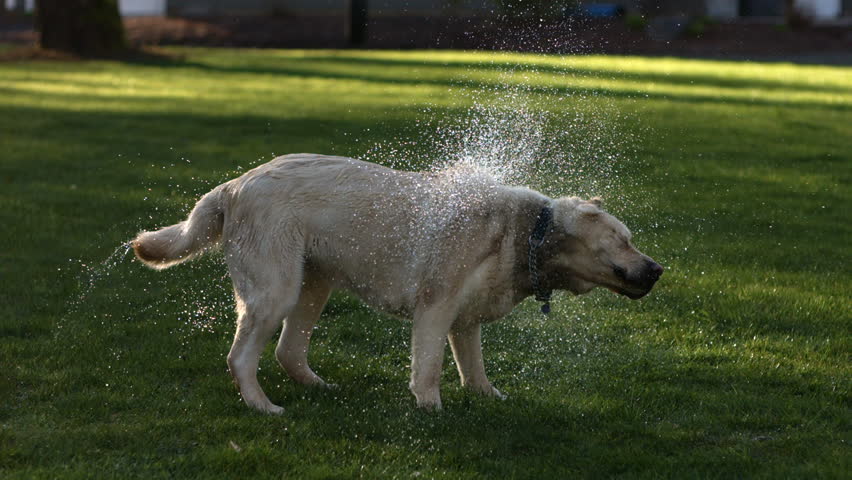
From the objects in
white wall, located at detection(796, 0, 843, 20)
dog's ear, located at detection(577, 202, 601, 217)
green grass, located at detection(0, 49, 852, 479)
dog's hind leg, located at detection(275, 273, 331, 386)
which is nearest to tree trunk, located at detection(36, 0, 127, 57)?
green grass, located at detection(0, 49, 852, 479)

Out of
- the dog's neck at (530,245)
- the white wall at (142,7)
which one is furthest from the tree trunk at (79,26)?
the dog's neck at (530,245)

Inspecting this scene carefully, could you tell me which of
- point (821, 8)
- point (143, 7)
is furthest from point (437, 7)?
point (821, 8)

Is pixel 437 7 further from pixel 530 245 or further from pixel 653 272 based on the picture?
pixel 653 272

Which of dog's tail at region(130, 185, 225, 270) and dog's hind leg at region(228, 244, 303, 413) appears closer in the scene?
dog's hind leg at region(228, 244, 303, 413)

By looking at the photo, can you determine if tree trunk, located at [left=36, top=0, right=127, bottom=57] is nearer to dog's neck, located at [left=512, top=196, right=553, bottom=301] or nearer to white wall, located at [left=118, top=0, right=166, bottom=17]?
white wall, located at [left=118, top=0, right=166, bottom=17]

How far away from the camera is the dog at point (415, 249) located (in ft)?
16.2

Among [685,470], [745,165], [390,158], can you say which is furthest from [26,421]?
[745,165]

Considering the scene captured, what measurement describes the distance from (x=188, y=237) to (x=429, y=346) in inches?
52.0

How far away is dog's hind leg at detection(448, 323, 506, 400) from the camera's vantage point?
528 cm

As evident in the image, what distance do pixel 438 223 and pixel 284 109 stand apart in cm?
1067

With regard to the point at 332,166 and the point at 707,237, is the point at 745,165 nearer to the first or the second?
the point at 707,237

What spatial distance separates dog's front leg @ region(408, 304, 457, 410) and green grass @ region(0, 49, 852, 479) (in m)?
0.12

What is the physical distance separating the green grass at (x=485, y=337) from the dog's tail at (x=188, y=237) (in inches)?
25.3

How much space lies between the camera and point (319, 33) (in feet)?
102
